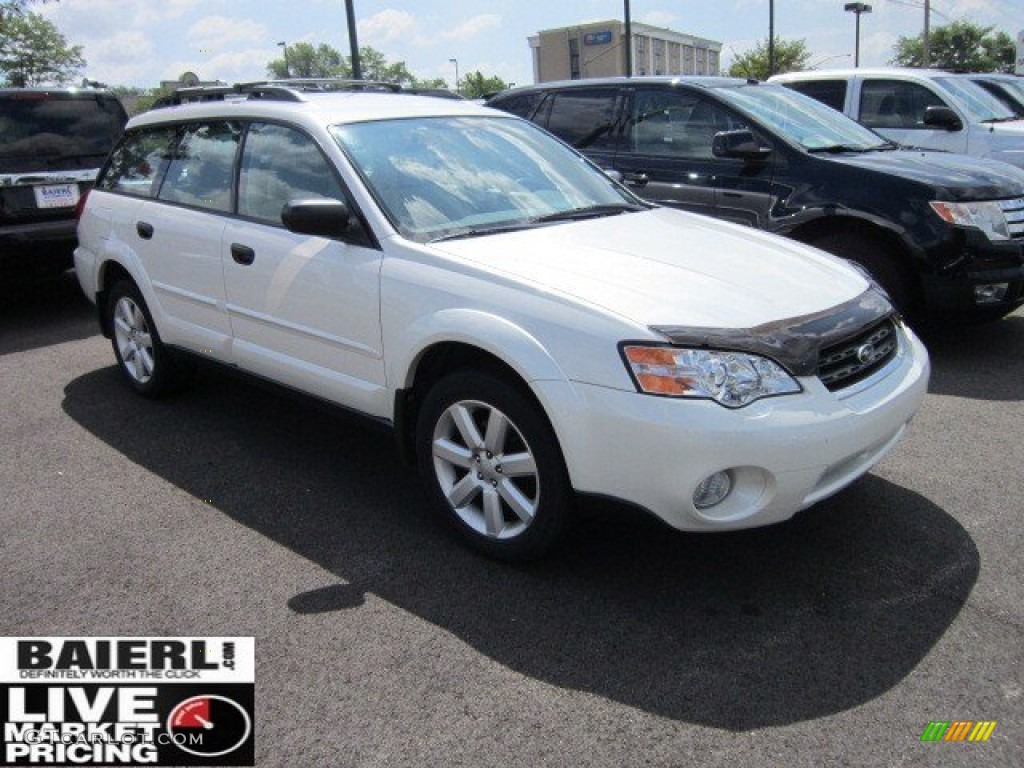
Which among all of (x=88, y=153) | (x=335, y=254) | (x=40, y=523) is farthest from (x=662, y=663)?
(x=88, y=153)

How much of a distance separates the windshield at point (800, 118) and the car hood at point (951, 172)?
25 cm

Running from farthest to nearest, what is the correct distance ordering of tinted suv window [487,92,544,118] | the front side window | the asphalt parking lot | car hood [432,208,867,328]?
tinted suv window [487,92,544,118], the front side window, car hood [432,208,867,328], the asphalt parking lot

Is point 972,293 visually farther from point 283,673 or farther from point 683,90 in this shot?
point 283,673

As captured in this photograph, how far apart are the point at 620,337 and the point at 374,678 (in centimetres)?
129

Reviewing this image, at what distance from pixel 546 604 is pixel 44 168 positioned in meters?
6.44

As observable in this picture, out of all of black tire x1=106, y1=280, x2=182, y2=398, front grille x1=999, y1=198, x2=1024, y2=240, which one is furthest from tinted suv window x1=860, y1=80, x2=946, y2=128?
black tire x1=106, y1=280, x2=182, y2=398

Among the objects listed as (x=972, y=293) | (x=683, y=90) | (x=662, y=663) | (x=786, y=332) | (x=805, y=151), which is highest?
(x=683, y=90)

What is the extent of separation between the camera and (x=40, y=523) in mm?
3939

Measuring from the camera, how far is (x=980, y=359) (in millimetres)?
5867

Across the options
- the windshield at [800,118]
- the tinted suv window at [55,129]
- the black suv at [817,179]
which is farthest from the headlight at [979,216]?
the tinted suv window at [55,129]

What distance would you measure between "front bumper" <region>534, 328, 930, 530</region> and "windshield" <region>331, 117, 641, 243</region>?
3.59 ft

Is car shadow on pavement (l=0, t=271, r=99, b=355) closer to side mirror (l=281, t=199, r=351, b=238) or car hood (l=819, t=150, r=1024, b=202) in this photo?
side mirror (l=281, t=199, r=351, b=238)

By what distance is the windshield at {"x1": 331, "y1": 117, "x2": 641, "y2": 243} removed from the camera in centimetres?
376

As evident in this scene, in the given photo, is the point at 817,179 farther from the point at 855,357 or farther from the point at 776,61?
the point at 776,61
